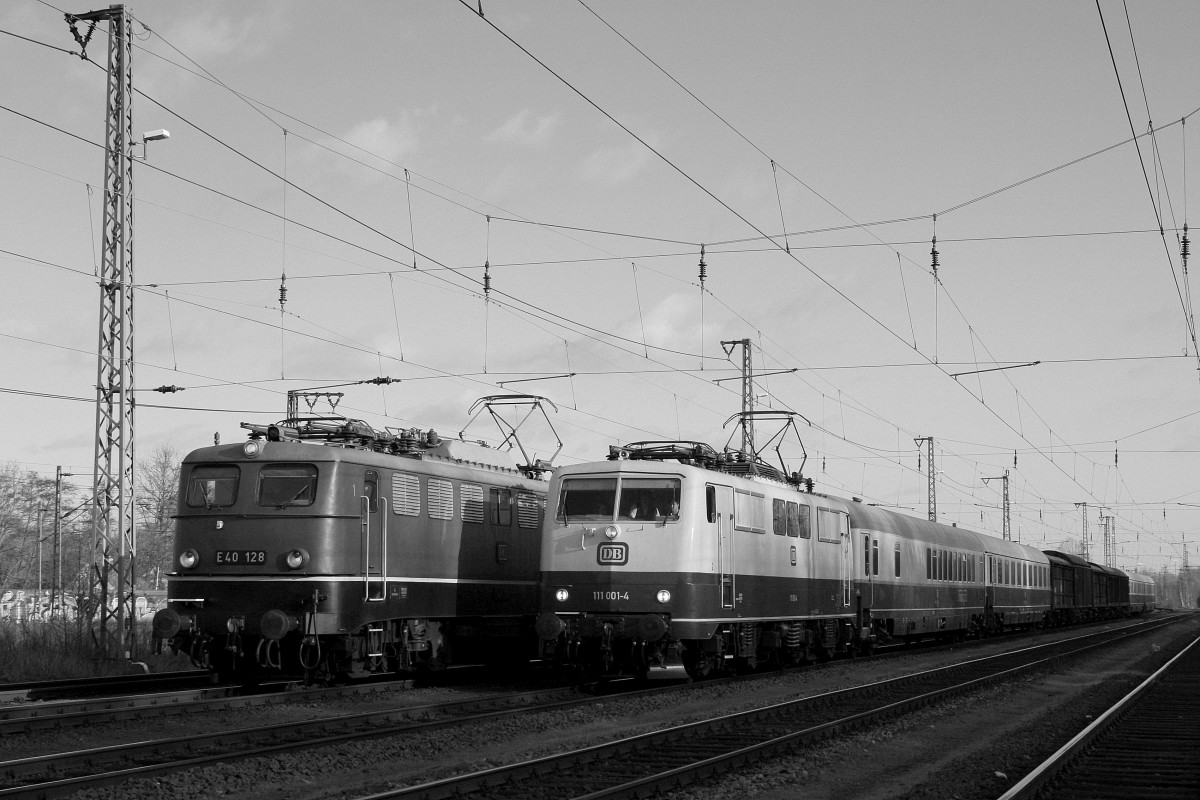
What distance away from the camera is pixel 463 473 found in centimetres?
2288

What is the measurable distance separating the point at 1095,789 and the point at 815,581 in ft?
46.6

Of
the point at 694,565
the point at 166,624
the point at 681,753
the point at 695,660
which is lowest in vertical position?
the point at 681,753

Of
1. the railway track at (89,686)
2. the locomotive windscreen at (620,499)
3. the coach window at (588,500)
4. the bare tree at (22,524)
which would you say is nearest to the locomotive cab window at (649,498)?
the locomotive windscreen at (620,499)

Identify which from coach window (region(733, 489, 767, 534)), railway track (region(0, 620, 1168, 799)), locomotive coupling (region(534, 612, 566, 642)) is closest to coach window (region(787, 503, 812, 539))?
coach window (region(733, 489, 767, 534))

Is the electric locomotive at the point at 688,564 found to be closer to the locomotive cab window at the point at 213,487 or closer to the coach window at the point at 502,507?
the coach window at the point at 502,507

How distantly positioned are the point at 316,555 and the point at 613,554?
4.64 m

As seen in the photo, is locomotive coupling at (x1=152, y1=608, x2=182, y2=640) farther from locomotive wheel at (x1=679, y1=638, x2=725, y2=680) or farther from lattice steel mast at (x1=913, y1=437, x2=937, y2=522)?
lattice steel mast at (x1=913, y1=437, x2=937, y2=522)

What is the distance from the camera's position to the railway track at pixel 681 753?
452 inches

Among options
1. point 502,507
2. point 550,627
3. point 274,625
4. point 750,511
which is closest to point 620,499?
point 550,627

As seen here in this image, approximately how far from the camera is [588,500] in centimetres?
2122

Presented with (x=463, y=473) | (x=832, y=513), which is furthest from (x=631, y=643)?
(x=832, y=513)

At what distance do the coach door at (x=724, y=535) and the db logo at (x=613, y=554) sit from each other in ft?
5.16

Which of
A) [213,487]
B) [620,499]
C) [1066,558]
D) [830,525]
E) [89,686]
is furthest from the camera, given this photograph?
[1066,558]

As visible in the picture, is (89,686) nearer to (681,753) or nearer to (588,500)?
(588,500)
